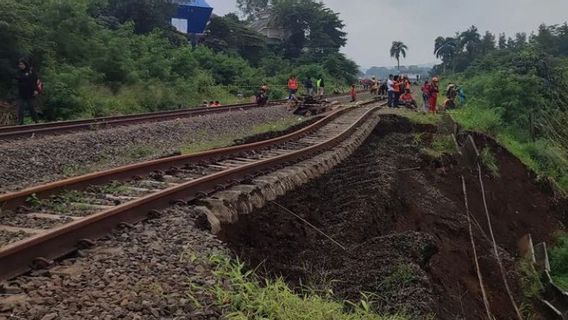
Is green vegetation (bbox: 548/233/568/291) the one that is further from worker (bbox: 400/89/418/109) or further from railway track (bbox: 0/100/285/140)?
worker (bbox: 400/89/418/109)

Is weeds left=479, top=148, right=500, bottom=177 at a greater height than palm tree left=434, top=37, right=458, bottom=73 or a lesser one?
lesser

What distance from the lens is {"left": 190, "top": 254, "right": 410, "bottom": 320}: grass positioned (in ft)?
12.9

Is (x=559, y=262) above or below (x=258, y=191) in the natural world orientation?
below

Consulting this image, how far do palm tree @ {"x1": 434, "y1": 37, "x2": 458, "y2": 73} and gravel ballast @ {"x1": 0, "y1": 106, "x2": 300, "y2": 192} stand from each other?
335 ft

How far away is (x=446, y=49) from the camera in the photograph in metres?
112

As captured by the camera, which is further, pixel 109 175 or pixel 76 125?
pixel 76 125

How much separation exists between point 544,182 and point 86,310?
57.4ft

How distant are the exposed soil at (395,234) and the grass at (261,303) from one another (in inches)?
35.7

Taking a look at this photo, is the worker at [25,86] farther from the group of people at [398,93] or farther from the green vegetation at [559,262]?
the group of people at [398,93]

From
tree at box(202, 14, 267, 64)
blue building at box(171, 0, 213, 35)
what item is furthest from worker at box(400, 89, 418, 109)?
blue building at box(171, 0, 213, 35)

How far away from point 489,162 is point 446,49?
101 metres

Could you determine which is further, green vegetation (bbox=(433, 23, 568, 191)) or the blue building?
the blue building

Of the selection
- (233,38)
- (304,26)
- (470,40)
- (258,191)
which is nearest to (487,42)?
(470,40)

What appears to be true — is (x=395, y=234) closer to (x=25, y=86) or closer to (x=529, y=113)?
(x=25, y=86)
